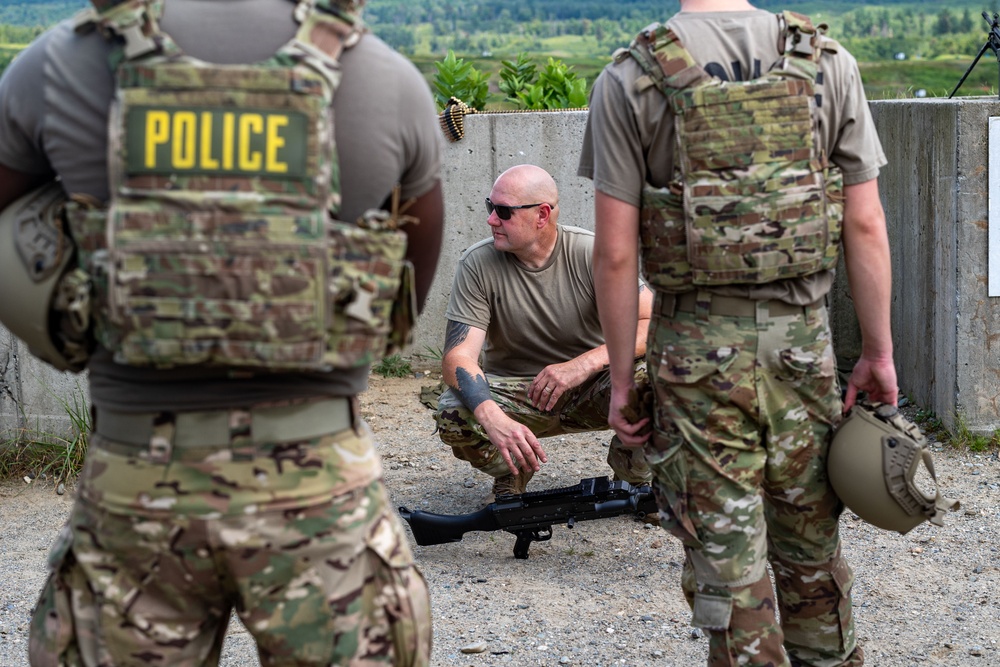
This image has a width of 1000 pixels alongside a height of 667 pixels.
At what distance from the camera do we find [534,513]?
4.00 m

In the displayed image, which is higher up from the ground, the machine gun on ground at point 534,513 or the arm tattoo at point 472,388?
the arm tattoo at point 472,388

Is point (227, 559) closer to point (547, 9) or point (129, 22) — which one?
point (129, 22)

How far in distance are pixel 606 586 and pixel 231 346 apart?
243cm

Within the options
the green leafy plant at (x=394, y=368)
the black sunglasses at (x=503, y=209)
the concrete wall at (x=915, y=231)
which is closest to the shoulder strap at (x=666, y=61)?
the black sunglasses at (x=503, y=209)

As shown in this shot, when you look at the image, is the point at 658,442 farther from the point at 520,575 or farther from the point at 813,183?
the point at 520,575

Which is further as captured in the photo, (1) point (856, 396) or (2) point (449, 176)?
(2) point (449, 176)

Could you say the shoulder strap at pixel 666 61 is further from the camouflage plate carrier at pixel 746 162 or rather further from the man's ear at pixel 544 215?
the man's ear at pixel 544 215

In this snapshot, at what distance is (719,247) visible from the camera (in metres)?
2.45

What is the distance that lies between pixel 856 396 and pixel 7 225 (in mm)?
1966

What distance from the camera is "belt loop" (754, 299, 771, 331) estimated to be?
2496mm

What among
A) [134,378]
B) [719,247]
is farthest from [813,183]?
[134,378]

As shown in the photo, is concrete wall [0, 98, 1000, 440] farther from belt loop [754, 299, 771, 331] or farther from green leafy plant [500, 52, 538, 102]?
belt loop [754, 299, 771, 331]

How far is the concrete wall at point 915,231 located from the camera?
16.6 ft

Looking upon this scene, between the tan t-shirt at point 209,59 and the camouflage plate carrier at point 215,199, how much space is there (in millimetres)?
37
